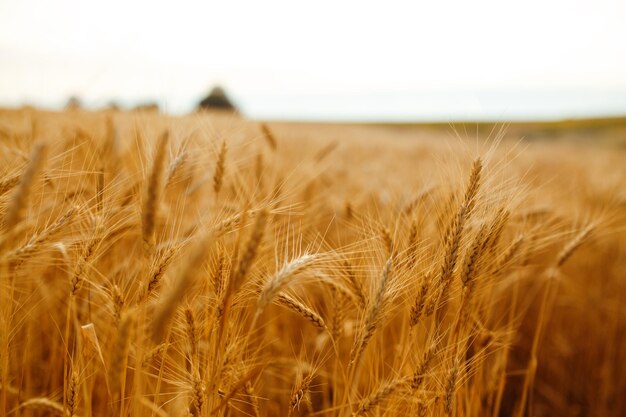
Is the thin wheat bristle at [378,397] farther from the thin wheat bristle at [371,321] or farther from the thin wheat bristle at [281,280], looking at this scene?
the thin wheat bristle at [281,280]

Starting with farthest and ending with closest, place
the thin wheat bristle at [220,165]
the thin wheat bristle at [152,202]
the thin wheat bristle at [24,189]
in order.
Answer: the thin wheat bristle at [220,165] < the thin wheat bristle at [152,202] < the thin wheat bristle at [24,189]

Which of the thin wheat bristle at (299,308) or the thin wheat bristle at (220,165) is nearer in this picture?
the thin wheat bristle at (299,308)

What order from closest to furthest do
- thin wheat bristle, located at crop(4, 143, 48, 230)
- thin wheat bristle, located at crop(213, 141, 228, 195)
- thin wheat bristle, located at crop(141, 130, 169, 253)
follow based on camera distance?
thin wheat bristle, located at crop(4, 143, 48, 230) → thin wheat bristle, located at crop(141, 130, 169, 253) → thin wheat bristle, located at crop(213, 141, 228, 195)

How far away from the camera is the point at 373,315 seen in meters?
0.89

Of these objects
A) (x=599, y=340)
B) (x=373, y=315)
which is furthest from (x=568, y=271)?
(x=373, y=315)

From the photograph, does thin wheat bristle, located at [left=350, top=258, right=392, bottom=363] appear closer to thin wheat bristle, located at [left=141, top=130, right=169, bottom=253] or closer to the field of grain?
the field of grain

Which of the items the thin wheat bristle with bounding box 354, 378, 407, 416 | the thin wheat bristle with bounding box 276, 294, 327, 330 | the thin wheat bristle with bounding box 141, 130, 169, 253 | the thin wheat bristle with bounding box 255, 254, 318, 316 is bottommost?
the thin wheat bristle with bounding box 354, 378, 407, 416

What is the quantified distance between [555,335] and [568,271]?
763 millimetres

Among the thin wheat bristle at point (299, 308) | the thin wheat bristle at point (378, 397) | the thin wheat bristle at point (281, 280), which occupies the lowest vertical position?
the thin wheat bristle at point (378, 397)

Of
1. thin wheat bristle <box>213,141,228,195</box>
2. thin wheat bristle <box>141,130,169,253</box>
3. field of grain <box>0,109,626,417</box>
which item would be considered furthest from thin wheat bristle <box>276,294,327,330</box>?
thin wheat bristle <box>213,141,228,195</box>

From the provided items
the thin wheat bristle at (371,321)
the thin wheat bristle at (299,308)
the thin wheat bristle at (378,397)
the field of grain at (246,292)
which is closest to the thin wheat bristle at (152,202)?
the field of grain at (246,292)

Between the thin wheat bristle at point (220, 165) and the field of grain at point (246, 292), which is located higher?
the thin wheat bristle at point (220, 165)

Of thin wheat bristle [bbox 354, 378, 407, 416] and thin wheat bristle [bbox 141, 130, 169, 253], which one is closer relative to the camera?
thin wheat bristle [bbox 141, 130, 169, 253]

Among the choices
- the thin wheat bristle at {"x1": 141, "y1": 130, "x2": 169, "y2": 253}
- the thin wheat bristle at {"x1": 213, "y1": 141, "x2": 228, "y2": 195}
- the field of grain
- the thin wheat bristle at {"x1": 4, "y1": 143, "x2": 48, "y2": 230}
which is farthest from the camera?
the thin wheat bristle at {"x1": 213, "y1": 141, "x2": 228, "y2": 195}
